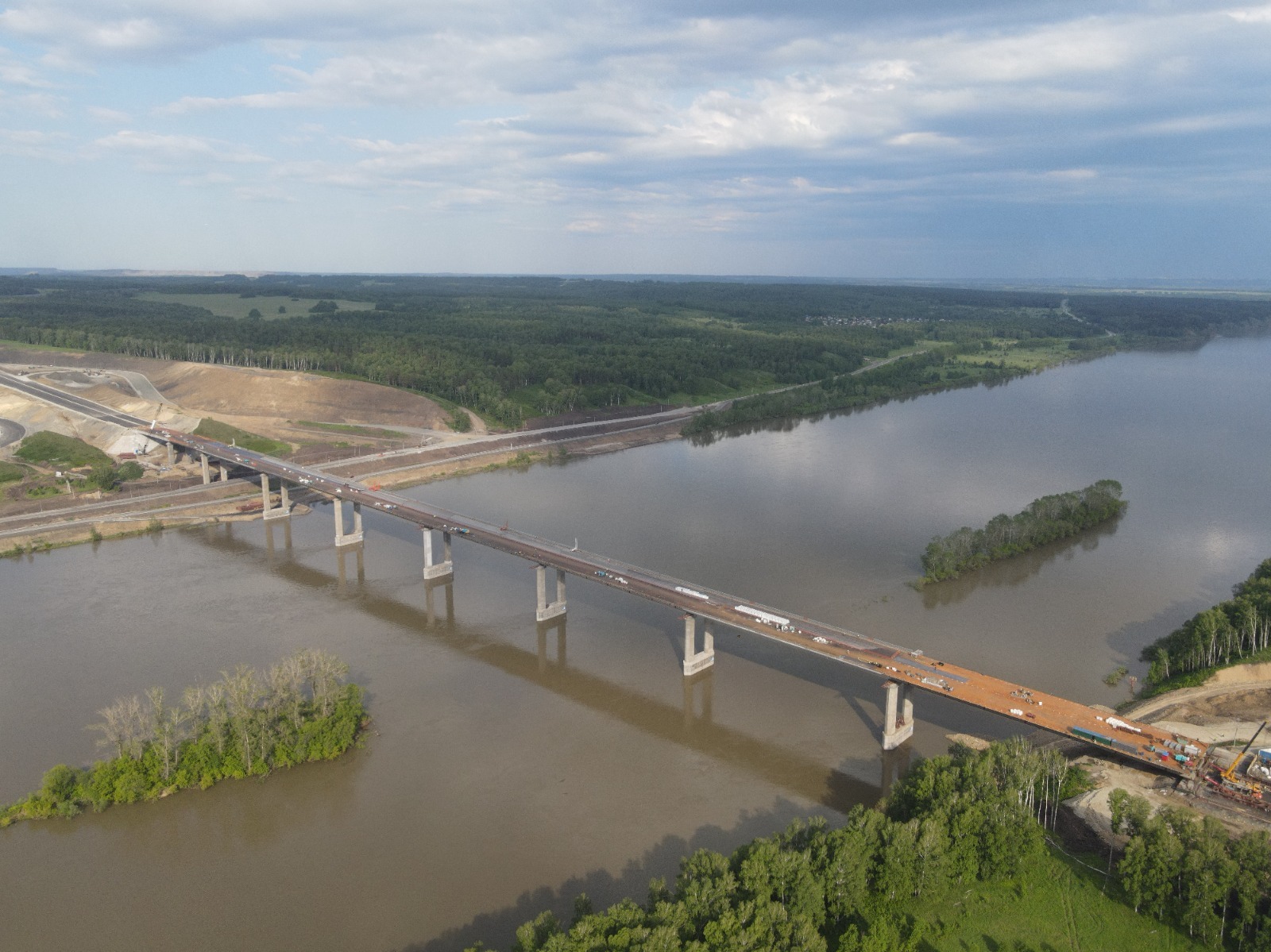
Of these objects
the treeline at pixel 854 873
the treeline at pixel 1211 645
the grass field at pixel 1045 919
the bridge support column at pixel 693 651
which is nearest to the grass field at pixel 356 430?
the bridge support column at pixel 693 651

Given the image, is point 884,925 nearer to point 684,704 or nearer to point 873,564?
point 684,704

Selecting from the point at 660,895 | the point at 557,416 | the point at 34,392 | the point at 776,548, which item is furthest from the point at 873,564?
the point at 34,392

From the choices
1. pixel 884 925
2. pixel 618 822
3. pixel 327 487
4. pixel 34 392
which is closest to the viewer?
pixel 884 925

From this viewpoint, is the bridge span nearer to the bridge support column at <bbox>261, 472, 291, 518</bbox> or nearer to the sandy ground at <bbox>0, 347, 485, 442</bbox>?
the bridge support column at <bbox>261, 472, 291, 518</bbox>

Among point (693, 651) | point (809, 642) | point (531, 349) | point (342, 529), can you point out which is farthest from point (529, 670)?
point (531, 349)

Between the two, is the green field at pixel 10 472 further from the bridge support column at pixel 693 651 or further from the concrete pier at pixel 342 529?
the bridge support column at pixel 693 651

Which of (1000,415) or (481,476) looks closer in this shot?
(481,476)

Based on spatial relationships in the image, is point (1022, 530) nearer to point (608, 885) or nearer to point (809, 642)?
point (809, 642)

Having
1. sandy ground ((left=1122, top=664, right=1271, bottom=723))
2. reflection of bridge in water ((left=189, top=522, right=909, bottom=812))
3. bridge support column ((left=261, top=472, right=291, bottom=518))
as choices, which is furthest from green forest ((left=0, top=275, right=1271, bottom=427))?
sandy ground ((left=1122, top=664, right=1271, bottom=723))
